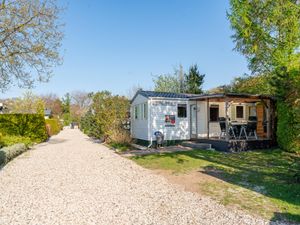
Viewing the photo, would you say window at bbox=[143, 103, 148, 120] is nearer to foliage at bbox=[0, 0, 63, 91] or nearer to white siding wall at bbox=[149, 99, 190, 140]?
white siding wall at bbox=[149, 99, 190, 140]

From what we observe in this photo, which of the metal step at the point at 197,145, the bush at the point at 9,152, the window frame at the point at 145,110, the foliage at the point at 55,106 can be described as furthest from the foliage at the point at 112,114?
the foliage at the point at 55,106

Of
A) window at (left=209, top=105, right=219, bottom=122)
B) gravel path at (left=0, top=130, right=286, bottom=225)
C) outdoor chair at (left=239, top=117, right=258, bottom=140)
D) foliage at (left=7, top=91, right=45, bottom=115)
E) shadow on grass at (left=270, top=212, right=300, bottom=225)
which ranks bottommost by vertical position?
gravel path at (left=0, top=130, right=286, bottom=225)

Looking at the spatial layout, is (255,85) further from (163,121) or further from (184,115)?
(163,121)

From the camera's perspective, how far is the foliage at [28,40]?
12.9 metres

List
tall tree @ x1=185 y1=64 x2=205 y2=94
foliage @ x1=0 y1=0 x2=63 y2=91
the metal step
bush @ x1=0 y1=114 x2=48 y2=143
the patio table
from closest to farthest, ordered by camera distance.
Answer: foliage @ x1=0 y1=0 x2=63 y2=91 → the metal step → the patio table → bush @ x1=0 y1=114 x2=48 y2=143 → tall tree @ x1=185 y1=64 x2=205 y2=94

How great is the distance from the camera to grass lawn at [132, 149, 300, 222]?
497cm

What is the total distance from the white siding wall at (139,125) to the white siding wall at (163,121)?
595 millimetres

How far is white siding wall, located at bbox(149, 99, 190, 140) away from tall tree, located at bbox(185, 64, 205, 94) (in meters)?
15.8

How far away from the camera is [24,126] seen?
18062 millimetres

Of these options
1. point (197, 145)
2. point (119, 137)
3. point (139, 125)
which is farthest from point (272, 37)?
point (119, 137)

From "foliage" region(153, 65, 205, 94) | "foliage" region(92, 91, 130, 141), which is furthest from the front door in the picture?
"foliage" region(153, 65, 205, 94)

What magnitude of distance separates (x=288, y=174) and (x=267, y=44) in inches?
454

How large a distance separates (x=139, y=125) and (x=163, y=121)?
7.66 feet

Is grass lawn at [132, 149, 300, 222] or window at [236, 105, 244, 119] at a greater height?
window at [236, 105, 244, 119]
